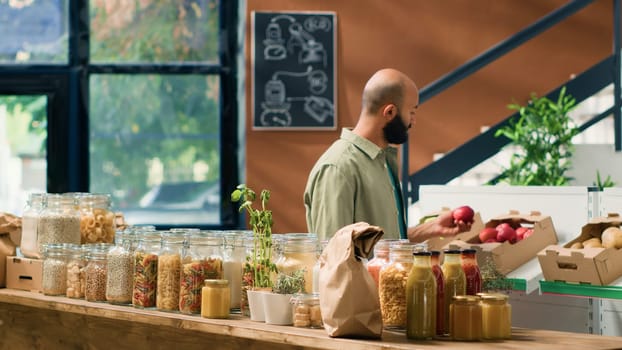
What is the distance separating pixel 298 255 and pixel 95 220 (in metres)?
1.14

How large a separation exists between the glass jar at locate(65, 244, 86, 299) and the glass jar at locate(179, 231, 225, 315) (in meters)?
0.56

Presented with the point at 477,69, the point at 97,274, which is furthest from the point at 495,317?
the point at 477,69

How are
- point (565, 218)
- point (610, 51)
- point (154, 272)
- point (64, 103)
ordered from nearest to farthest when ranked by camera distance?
point (154, 272) < point (565, 218) < point (64, 103) < point (610, 51)

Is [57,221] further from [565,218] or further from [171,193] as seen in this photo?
[171,193]

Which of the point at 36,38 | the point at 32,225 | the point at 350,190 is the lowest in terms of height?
the point at 32,225

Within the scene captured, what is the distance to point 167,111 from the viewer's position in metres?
7.66

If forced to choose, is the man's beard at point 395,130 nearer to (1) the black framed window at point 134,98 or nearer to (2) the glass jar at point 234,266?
(2) the glass jar at point 234,266

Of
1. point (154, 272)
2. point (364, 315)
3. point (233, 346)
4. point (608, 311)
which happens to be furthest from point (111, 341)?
point (608, 311)

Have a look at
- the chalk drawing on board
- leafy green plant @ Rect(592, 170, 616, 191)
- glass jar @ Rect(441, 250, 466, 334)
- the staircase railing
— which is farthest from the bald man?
the chalk drawing on board

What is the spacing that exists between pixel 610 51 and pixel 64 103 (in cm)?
413

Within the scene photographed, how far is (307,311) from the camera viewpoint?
264 cm

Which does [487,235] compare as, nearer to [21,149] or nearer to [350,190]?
[350,190]

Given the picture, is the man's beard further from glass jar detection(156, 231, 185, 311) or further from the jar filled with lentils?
the jar filled with lentils

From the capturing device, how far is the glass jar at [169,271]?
2977 mm
